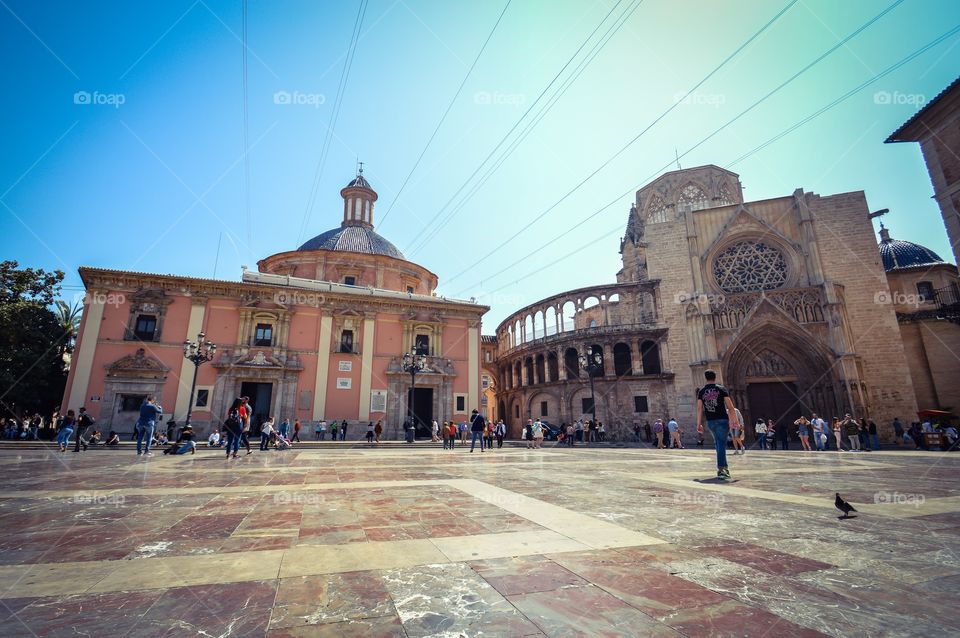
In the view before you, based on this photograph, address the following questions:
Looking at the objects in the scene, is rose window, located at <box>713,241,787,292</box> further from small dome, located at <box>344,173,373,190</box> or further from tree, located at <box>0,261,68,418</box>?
tree, located at <box>0,261,68,418</box>

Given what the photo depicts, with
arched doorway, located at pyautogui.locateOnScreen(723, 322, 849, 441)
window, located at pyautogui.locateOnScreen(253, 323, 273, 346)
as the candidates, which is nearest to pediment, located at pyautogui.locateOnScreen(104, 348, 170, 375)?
window, located at pyautogui.locateOnScreen(253, 323, 273, 346)

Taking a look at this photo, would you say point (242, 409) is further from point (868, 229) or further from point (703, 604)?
point (868, 229)

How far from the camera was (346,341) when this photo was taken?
2472cm

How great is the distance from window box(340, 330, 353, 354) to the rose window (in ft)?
78.7

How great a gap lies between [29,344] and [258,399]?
14553mm

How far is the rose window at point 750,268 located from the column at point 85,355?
117 feet

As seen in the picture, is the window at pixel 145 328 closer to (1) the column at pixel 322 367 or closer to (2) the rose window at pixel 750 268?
(1) the column at pixel 322 367

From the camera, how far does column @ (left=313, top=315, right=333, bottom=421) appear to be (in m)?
23.0

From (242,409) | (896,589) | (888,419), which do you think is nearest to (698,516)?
(896,589)

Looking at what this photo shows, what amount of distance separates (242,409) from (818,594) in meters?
12.2

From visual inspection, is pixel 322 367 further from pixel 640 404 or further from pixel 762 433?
pixel 762 433

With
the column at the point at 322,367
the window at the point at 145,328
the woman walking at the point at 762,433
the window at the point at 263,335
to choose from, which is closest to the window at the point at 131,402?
the window at the point at 145,328

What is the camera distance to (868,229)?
25.2 m

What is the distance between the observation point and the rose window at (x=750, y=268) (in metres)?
26.9
